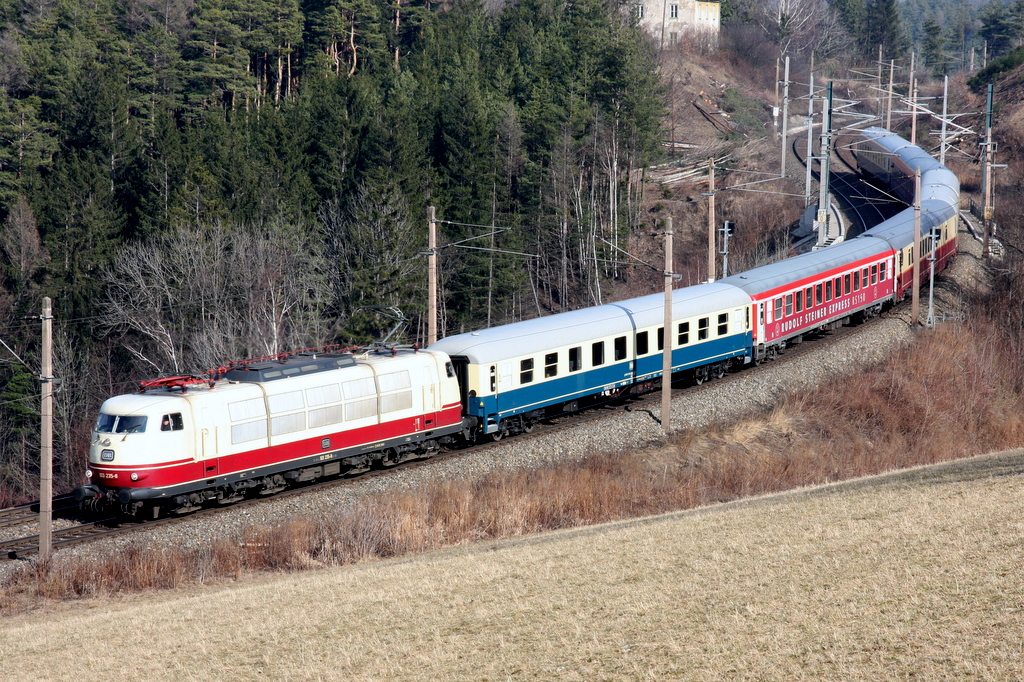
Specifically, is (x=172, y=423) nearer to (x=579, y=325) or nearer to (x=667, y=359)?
(x=579, y=325)

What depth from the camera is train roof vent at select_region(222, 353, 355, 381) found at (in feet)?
77.9

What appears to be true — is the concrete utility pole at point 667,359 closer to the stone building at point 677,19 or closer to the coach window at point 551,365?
the coach window at point 551,365

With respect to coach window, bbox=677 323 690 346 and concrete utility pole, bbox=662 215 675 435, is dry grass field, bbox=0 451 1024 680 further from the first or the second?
coach window, bbox=677 323 690 346

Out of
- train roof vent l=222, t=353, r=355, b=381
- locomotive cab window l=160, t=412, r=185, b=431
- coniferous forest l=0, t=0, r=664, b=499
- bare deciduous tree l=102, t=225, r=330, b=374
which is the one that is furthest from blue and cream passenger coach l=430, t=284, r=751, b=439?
bare deciduous tree l=102, t=225, r=330, b=374

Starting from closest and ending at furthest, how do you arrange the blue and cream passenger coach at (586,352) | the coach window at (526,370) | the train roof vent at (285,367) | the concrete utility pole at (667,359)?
the train roof vent at (285,367) < the blue and cream passenger coach at (586,352) < the coach window at (526,370) < the concrete utility pole at (667,359)

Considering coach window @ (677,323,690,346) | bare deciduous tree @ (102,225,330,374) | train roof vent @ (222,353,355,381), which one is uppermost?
train roof vent @ (222,353,355,381)

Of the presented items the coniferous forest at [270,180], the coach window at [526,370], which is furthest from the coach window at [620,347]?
the coniferous forest at [270,180]

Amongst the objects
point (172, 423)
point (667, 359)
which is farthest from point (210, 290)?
point (172, 423)

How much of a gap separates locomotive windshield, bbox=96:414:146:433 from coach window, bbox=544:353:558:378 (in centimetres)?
1111

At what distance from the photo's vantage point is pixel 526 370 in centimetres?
2834

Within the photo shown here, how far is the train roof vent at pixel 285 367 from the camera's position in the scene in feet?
77.9

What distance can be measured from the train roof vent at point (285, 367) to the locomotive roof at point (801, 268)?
15.6 metres

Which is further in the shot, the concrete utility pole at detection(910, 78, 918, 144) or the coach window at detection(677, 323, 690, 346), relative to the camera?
the concrete utility pole at detection(910, 78, 918, 144)

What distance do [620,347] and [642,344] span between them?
100 cm
